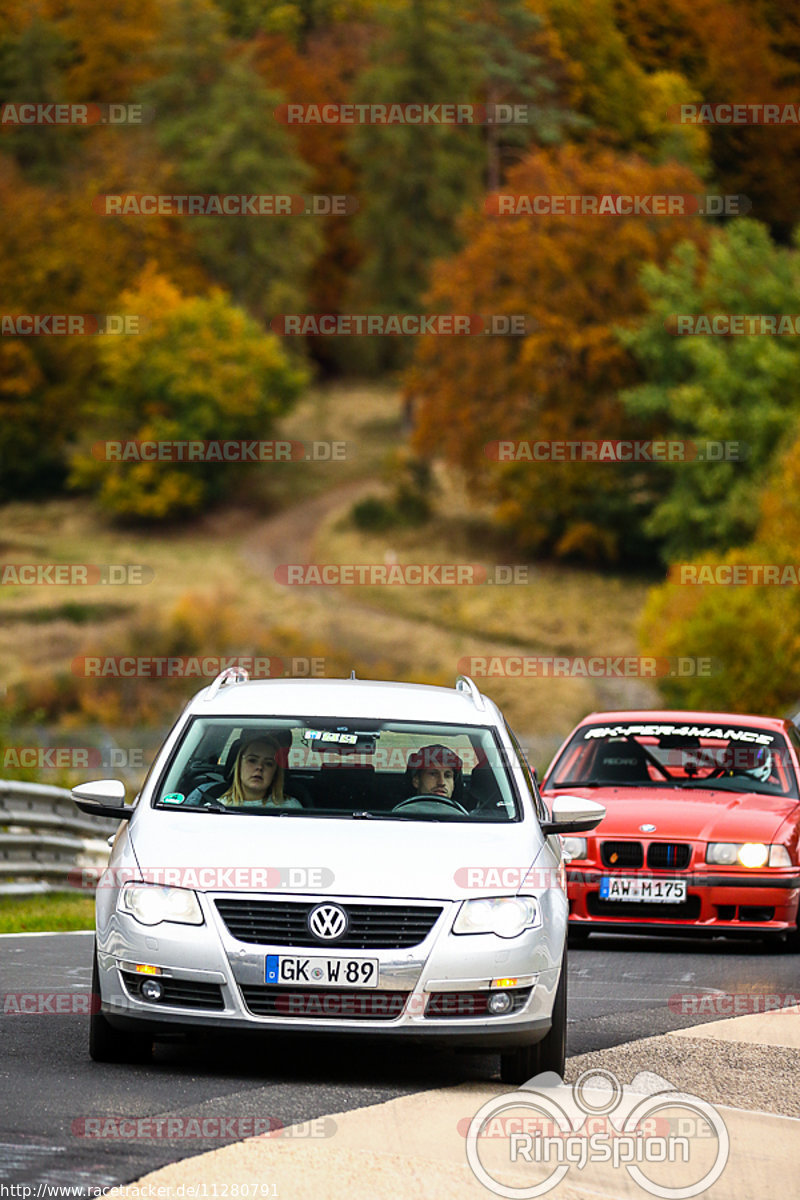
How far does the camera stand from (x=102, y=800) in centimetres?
885

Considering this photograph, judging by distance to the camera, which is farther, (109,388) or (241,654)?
(109,388)

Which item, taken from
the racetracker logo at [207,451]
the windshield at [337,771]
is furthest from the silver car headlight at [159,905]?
the racetracker logo at [207,451]

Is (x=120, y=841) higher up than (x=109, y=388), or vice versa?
(x=120, y=841)

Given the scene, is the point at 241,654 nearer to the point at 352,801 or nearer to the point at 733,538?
the point at 733,538

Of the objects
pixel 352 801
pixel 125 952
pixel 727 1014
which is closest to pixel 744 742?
pixel 727 1014

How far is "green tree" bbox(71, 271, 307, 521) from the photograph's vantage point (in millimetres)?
91625

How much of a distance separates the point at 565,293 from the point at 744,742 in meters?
61.4

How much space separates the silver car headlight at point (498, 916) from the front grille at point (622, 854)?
238 inches

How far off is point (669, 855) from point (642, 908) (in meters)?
0.41

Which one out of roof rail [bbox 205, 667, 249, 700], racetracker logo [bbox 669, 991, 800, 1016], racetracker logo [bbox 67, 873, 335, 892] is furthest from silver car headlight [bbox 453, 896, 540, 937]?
racetracker logo [bbox 669, 991, 800, 1016]

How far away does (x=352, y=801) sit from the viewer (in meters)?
9.15

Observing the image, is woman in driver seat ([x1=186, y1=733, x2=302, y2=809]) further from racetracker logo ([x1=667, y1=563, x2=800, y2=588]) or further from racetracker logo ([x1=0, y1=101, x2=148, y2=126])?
racetracker logo ([x1=0, y1=101, x2=148, y2=126])

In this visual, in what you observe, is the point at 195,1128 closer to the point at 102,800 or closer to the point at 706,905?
the point at 102,800

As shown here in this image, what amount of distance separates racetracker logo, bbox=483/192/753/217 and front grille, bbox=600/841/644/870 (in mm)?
62712
